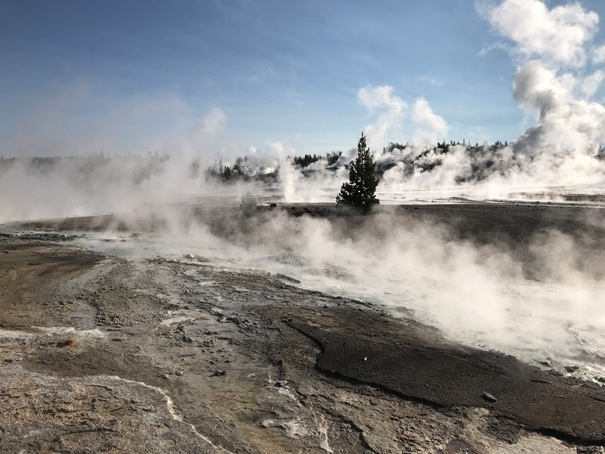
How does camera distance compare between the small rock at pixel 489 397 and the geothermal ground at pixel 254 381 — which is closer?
the geothermal ground at pixel 254 381

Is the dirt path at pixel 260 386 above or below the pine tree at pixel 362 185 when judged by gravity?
below

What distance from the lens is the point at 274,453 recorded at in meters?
4.80

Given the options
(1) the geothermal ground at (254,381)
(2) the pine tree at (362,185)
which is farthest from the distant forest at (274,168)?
(1) the geothermal ground at (254,381)

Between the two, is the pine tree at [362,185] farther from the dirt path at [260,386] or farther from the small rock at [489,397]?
the small rock at [489,397]

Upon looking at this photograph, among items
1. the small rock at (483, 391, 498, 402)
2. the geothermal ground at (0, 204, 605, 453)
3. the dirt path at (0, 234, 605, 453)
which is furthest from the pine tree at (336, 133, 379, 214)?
the small rock at (483, 391, 498, 402)

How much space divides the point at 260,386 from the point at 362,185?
2467 centimetres

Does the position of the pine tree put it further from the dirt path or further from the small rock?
the small rock

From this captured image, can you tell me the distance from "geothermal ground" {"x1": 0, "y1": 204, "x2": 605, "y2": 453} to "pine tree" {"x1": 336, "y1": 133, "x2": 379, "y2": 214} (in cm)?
1824

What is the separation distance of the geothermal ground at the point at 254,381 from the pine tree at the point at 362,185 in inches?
718

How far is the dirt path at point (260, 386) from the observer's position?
A: 16.6 feet

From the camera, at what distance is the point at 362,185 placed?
29891 mm

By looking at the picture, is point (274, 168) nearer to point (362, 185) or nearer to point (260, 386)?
point (362, 185)

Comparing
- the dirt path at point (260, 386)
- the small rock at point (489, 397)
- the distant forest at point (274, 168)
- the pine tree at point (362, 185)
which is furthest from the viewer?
the distant forest at point (274, 168)

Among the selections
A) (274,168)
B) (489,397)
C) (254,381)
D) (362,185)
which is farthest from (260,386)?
(274,168)
